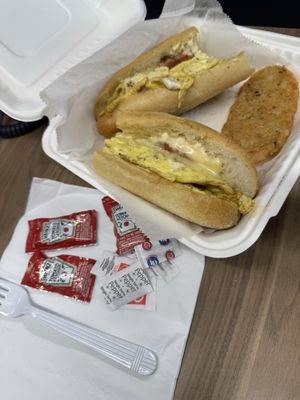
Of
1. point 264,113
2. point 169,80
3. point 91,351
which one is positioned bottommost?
point 91,351

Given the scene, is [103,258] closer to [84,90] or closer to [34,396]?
[34,396]

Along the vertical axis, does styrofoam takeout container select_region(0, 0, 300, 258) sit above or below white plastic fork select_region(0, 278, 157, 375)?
above

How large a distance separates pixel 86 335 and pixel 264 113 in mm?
661

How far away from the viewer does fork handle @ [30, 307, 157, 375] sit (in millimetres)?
776

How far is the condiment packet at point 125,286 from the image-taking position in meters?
0.85

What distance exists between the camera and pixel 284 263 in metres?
0.81

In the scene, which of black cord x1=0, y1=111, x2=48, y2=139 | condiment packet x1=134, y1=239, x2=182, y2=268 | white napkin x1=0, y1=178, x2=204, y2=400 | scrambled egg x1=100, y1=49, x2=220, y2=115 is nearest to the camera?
white napkin x1=0, y1=178, x2=204, y2=400

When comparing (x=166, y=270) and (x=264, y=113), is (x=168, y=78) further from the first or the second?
(x=166, y=270)

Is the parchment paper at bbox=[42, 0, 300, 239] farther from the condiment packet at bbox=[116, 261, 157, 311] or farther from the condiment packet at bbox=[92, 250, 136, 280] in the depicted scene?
the condiment packet at bbox=[116, 261, 157, 311]

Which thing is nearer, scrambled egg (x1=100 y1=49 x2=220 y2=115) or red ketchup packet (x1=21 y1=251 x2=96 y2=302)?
red ketchup packet (x1=21 y1=251 x2=96 y2=302)

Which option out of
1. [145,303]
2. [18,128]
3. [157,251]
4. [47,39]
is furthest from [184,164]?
[47,39]

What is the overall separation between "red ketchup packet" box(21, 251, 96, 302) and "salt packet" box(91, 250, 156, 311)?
0.01 metres

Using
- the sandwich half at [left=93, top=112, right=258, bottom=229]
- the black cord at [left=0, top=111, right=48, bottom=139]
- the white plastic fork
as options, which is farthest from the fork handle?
the black cord at [left=0, top=111, right=48, bottom=139]

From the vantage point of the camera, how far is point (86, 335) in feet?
2.71
